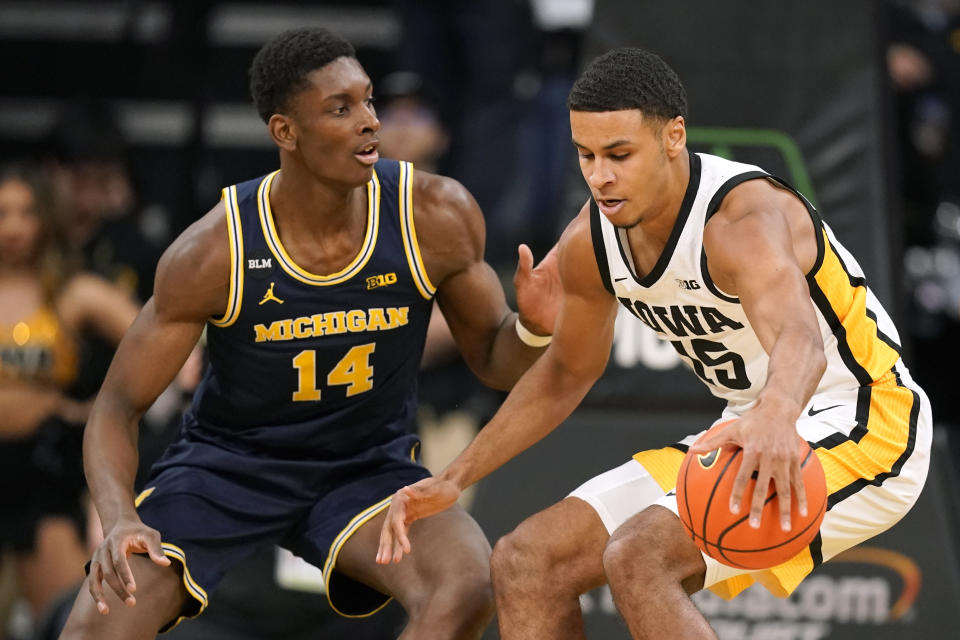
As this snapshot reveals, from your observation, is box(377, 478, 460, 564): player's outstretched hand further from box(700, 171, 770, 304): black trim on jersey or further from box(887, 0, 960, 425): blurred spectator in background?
box(887, 0, 960, 425): blurred spectator in background

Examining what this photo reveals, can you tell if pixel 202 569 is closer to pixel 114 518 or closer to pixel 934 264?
pixel 114 518

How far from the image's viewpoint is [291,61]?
496 cm

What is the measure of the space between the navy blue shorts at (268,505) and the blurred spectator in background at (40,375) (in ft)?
8.27

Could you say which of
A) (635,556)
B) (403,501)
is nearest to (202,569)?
(403,501)

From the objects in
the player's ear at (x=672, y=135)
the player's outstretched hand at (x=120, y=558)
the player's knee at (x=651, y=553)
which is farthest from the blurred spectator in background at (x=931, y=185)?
the player's outstretched hand at (x=120, y=558)

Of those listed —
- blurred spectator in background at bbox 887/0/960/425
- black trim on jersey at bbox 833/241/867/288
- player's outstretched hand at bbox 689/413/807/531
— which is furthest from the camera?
blurred spectator in background at bbox 887/0/960/425

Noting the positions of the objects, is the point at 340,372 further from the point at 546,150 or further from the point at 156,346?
the point at 546,150

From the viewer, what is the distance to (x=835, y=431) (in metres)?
4.35

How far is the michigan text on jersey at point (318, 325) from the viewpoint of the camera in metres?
4.94

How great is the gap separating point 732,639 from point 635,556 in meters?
2.11

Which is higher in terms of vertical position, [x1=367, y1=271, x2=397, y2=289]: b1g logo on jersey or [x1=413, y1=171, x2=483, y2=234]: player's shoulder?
[x1=413, y1=171, x2=483, y2=234]: player's shoulder

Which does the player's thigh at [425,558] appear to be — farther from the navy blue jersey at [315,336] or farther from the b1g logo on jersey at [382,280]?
the b1g logo on jersey at [382,280]

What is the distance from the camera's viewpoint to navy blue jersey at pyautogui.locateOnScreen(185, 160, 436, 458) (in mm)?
4926

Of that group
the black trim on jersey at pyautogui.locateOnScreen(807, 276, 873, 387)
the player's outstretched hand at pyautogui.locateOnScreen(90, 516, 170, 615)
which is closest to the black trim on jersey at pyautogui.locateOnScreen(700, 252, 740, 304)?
the black trim on jersey at pyautogui.locateOnScreen(807, 276, 873, 387)
